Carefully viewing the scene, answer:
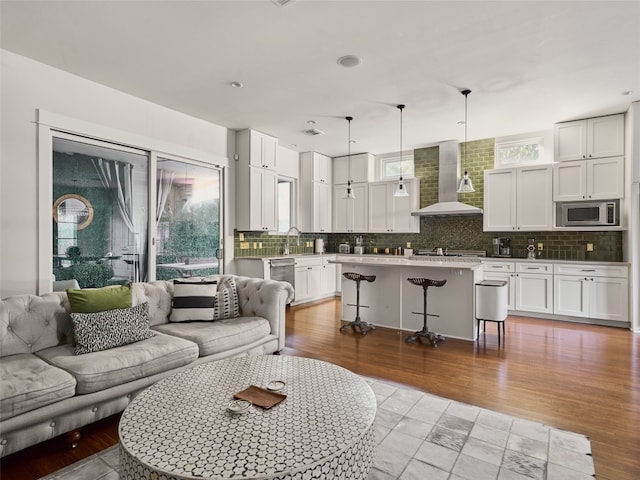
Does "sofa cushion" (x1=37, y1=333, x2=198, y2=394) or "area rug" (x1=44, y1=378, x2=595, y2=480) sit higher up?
"sofa cushion" (x1=37, y1=333, x2=198, y2=394)

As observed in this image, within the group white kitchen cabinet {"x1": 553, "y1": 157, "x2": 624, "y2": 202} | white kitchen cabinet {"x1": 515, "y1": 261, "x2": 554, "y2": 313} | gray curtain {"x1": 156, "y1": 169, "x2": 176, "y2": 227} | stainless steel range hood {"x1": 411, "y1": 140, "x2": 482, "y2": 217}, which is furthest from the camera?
stainless steel range hood {"x1": 411, "y1": 140, "x2": 482, "y2": 217}

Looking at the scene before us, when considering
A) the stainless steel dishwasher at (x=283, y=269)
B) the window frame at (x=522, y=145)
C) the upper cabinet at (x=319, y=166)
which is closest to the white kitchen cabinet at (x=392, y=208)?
the upper cabinet at (x=319, y=166)

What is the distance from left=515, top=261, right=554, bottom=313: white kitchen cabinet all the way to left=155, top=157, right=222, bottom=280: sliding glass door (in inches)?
187

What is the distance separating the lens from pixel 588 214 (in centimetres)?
524

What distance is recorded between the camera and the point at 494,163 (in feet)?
20.6

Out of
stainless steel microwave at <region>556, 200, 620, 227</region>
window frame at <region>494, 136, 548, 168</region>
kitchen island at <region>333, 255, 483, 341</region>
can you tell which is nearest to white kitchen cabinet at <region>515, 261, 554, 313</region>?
stainless steel microwave at <region>556, 200, 620, 227</region>

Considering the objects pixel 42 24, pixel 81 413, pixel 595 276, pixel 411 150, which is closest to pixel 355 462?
pixel 81 413

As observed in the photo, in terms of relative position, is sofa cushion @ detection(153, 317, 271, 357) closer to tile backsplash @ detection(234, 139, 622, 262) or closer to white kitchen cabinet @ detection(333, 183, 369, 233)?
tile backsplash @ detection(234, 139, 622, 262)

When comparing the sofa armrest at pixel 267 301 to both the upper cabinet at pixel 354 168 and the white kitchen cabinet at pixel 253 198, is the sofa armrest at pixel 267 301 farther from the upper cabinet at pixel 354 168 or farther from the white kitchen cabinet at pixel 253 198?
the upper cabinet at pixel 354 168

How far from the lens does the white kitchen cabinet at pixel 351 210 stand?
24.9ft

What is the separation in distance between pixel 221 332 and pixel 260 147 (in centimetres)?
366

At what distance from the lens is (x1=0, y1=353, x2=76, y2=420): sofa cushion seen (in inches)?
73.7

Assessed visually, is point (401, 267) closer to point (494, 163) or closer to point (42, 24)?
point (494, 163)

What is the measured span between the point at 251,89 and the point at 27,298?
9.90 feet
